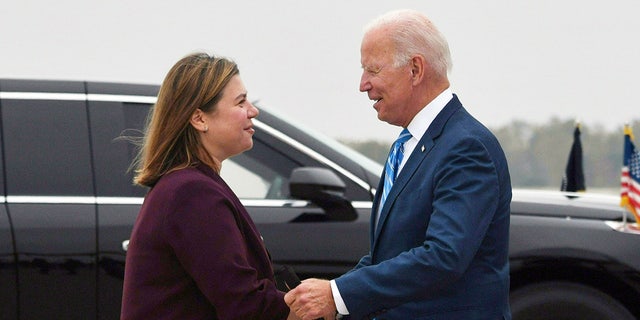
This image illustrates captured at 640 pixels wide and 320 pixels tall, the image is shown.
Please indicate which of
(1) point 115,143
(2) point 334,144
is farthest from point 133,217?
(2) point 334,144

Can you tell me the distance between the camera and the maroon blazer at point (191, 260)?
2.83 meters

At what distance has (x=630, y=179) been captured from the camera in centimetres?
666

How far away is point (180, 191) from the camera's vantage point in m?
2.87

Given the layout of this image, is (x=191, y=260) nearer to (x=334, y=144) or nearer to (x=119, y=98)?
(x=119, y=98)

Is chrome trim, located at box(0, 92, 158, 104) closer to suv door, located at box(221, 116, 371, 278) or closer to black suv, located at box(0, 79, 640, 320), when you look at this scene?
black suv, located at box(0, 79, 640, 320)

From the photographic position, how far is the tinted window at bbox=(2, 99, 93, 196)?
17.4 feet

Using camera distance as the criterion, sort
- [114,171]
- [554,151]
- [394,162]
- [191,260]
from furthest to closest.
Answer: [554,151]
[114,171]
[394,162]
[191,260]

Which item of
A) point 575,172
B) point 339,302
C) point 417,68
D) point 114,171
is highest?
point 417,68

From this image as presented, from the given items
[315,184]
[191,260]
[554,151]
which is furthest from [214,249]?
[554,151]

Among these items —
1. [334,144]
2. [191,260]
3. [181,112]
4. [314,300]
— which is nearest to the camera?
[191,260]

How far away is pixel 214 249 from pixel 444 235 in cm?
60

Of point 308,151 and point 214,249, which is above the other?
point 214,249

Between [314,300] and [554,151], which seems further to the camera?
[554,151]

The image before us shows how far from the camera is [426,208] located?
312cm
